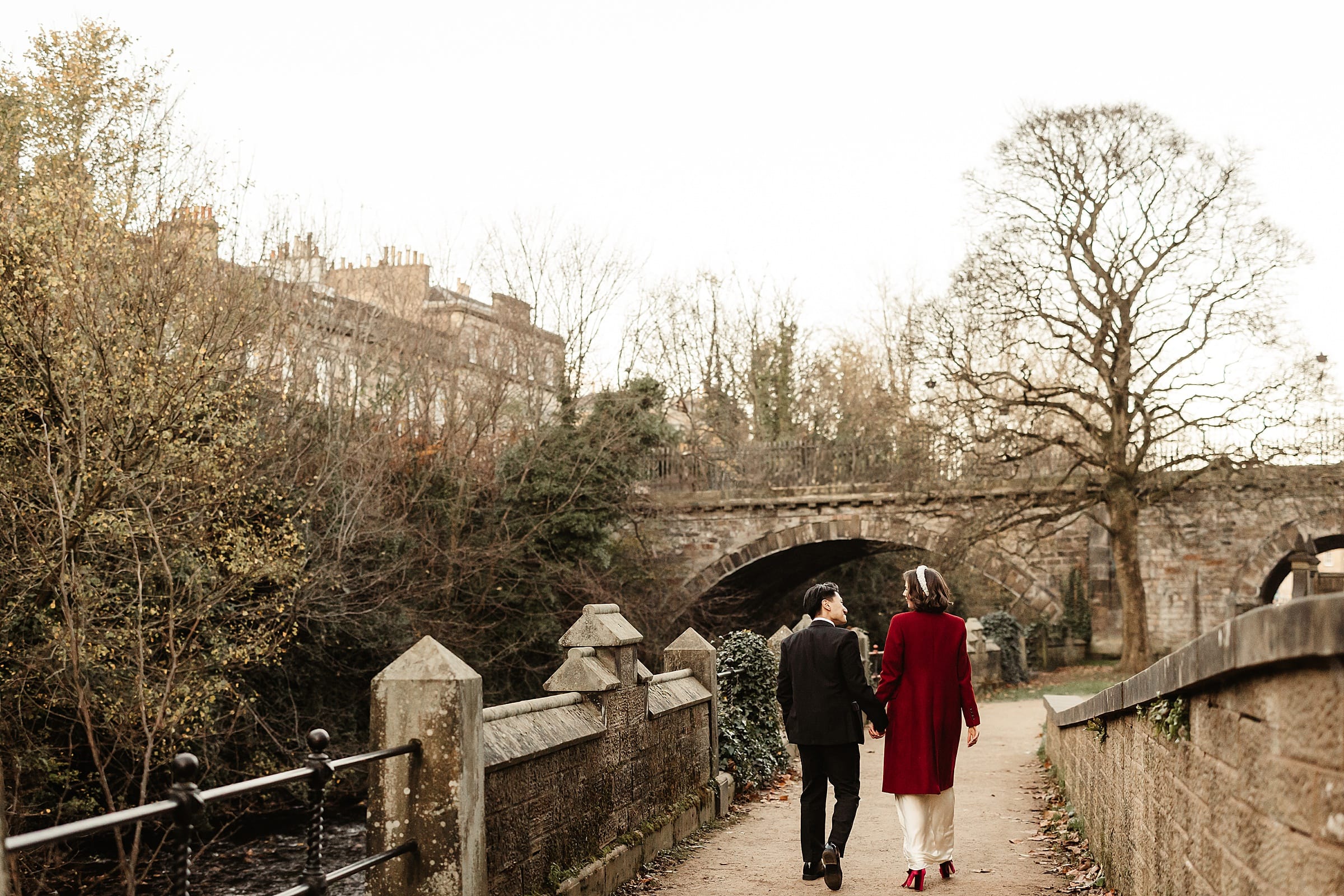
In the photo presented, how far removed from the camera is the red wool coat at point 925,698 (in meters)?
6.00

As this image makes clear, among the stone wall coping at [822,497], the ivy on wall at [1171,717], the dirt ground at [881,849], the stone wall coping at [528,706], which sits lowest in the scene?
the dirt ground at [881,849]

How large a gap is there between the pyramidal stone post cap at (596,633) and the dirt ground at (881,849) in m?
1.36

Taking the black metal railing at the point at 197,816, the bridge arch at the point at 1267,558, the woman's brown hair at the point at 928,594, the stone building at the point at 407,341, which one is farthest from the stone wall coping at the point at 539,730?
the bridge arch at the point at 1267,558

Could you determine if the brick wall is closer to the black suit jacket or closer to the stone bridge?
the black suit jacket

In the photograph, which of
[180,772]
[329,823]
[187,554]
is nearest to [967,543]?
[329,823]

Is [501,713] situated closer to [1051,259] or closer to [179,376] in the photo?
[179,376]

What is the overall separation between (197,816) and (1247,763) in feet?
9.46

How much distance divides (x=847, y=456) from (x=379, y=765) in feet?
77.4

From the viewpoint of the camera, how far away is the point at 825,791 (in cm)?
654

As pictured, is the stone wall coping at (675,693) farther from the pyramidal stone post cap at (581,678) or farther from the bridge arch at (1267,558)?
the bridge arch at (1267,558)

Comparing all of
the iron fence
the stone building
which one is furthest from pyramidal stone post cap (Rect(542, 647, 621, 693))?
the iron fence

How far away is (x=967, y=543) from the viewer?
2175 centimetres

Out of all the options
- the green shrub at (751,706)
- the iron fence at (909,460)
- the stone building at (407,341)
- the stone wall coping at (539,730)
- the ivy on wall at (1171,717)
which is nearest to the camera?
the ivy on wall at (1171,717)

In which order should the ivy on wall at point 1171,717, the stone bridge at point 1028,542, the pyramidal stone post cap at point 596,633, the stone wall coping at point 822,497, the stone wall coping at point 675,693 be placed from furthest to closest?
the stone bridge at point 1028,542 → the stone wall coping at point 822,497 → the stone wall coping at point 675,693 → the pyramidal stone post cap at point 596,633 → the ivy on wall at point 1171,717
